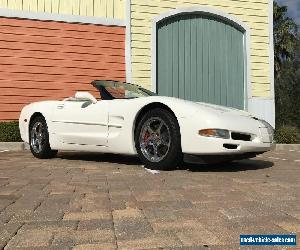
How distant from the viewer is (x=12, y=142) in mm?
8719

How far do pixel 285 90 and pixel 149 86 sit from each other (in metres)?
18.6

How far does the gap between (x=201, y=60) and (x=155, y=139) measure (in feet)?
25.4

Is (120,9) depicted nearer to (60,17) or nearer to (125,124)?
(60,17)

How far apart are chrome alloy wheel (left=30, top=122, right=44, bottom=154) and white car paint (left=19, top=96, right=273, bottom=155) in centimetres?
19

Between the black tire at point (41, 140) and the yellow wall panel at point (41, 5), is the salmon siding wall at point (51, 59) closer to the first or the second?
the yellow wall panel at point (41, 5)

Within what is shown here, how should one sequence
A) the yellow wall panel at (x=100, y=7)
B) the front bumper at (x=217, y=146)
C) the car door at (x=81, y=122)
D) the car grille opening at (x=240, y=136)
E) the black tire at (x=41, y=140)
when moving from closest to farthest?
the front bumper at (x=217, y=146), the car grille opening at (x=240, y=136), the car door at (x=81, y=122), the black tire at (x=41, y=140), the yellow wall panel at (x=100, y=7)

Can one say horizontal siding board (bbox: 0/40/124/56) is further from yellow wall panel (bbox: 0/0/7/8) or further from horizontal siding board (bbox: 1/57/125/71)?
yellow wall panel (bbox: 0/0/7/8)

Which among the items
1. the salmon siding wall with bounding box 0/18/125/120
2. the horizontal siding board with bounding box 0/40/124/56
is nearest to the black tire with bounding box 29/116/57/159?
the salmon siding wall with bounding box 0/18/125/120

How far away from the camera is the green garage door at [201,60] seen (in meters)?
11.9

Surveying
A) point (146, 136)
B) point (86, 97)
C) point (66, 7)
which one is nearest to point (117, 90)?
point (86, 97)

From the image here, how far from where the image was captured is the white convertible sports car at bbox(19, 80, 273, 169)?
4504mm

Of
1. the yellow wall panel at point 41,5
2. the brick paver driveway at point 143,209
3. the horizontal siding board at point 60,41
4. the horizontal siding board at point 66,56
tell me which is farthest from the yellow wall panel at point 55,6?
the brick paver driveway at point 143,209

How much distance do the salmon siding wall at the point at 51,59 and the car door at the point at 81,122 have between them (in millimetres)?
5006

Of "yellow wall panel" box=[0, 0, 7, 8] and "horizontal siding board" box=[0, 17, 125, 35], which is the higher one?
"yellow wall panel" box=[0, 0, 7, 8]
